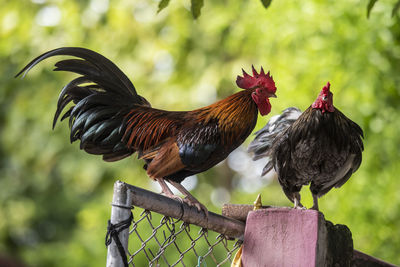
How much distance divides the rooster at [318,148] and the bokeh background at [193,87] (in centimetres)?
66

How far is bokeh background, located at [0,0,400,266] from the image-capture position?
4.31 metres

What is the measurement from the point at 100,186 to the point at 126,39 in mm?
2684

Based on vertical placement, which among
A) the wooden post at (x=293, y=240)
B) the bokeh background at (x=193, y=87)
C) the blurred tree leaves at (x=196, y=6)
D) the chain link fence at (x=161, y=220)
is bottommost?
the wooden post at (x=293, y=240)

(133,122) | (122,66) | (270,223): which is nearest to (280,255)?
(270,223)

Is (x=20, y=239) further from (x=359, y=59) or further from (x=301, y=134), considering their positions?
(x=301, y=134)

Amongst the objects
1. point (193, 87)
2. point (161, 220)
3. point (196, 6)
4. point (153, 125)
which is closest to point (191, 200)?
point (161, 220)

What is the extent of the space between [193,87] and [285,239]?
23.2ft

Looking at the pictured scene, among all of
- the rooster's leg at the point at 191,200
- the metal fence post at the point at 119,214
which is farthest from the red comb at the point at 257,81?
the metal fence post at the point at 119,214

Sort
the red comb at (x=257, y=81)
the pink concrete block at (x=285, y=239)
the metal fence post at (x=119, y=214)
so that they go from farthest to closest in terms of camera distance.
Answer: the red comb at (x=257, y=81) → the pink concrete block at (x=285, y=239) → the metal fence post at (x=119, y=214)

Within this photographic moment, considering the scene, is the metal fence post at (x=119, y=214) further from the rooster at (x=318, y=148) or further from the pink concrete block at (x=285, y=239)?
the rooster at (x=318, y=148)

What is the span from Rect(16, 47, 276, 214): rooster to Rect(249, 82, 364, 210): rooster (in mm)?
206

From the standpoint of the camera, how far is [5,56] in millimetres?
9781

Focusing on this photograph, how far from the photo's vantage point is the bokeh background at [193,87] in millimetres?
4309

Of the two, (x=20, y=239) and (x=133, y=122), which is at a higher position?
(x=20, y=239)
